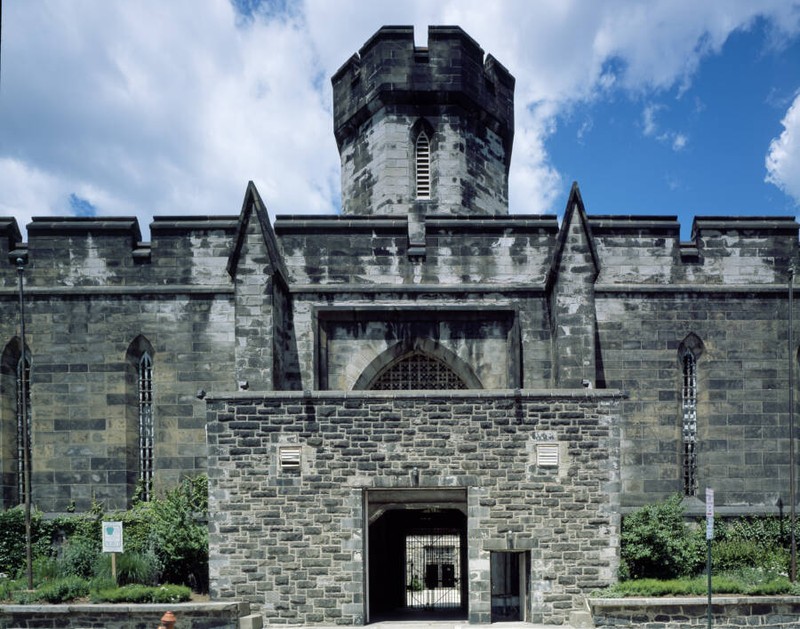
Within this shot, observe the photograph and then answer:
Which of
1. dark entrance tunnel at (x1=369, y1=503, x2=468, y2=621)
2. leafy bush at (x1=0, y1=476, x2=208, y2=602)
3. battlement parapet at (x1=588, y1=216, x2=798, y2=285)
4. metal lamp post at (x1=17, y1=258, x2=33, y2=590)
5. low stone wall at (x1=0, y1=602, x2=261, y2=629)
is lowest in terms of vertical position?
dark entrance tunnel at (x1=369, y1=503, x2=468, y2=621)

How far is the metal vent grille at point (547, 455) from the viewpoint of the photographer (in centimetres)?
1509

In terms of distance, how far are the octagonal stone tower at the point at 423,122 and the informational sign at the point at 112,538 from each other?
11230 millimetres

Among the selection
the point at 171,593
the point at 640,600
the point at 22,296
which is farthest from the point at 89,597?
the point at 640,600

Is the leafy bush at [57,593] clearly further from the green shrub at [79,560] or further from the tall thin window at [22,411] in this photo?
the tall thin window at [22,411]

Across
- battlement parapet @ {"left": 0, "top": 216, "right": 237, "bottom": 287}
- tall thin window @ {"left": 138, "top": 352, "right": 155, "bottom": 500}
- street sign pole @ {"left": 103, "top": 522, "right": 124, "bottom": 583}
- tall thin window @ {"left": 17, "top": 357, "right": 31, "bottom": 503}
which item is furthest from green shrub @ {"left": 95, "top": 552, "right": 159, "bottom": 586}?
battlement parapet @ {"left": 0, "top": 216, "right": 237, "bottom": 287}

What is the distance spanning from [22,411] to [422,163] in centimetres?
1251

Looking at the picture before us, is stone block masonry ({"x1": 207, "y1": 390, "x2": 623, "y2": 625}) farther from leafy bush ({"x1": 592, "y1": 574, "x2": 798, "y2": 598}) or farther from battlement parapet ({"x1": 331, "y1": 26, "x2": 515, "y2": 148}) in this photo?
battlement parapet ({"x1": 331, "y1": 26, "x2": 515, "y2": 148})

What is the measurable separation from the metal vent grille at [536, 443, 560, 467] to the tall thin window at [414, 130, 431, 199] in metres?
9.46

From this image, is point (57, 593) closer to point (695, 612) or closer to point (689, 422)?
point (695, 612)

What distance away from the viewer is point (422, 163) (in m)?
22.4

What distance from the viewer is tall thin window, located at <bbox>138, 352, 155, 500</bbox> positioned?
18.7 m

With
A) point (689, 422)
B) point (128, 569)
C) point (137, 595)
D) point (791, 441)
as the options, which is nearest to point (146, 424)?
point (128, 569)

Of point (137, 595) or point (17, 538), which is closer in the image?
point (137, 595)

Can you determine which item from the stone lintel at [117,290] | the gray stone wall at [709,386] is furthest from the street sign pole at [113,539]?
the gray stone wall at [709,386]
